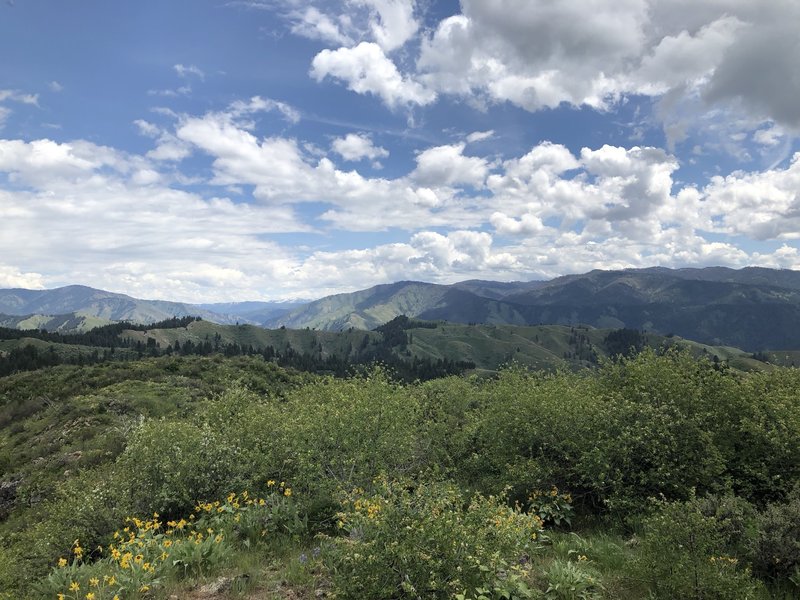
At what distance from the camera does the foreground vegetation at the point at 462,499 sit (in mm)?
7297

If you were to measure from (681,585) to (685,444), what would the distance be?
277 inches

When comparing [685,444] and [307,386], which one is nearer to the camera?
[685,444]

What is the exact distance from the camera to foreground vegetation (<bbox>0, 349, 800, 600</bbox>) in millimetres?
7297

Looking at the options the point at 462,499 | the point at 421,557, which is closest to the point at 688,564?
the point at 462,499

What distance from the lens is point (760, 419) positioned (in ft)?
44.3

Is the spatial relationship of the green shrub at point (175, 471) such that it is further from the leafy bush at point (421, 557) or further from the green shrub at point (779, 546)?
the green shrub at point (779, 546)

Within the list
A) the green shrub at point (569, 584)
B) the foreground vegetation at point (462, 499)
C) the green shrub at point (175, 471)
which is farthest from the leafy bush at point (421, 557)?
the green shrub at point (175, 471)

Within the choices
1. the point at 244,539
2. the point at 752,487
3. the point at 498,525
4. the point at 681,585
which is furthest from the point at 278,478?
the point at 752,487

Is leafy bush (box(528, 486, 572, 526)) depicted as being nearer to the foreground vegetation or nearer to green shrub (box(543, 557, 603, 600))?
the foreground vegetation

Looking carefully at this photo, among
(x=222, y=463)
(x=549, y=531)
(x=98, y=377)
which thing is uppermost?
(x=222, y=463)

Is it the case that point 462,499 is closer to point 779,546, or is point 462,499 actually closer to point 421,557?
point 421,557

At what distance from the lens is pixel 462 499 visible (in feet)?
30.1

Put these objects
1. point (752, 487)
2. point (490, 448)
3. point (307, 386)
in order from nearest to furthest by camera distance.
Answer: point (752, 487), point (490, 448), point (307, 386)

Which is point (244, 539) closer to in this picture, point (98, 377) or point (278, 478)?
point (278, 478)
